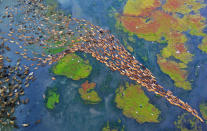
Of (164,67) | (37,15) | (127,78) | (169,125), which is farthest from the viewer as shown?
(37,15)

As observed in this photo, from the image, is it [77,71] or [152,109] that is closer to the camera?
[152,109]

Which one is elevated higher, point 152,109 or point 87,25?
point 87,25

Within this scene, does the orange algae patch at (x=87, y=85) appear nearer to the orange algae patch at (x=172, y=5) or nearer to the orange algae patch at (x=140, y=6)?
the orange algae patch at (x=140, y=6)

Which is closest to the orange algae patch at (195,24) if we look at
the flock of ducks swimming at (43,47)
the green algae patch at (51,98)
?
the flock of ducks swimming at (43,47)

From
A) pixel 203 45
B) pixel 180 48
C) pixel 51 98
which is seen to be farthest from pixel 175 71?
pixel 51 98

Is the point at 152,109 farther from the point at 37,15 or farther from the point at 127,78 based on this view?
the point at 37,15

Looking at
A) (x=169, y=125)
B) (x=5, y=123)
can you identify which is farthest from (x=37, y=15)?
(x=169, y=125)
